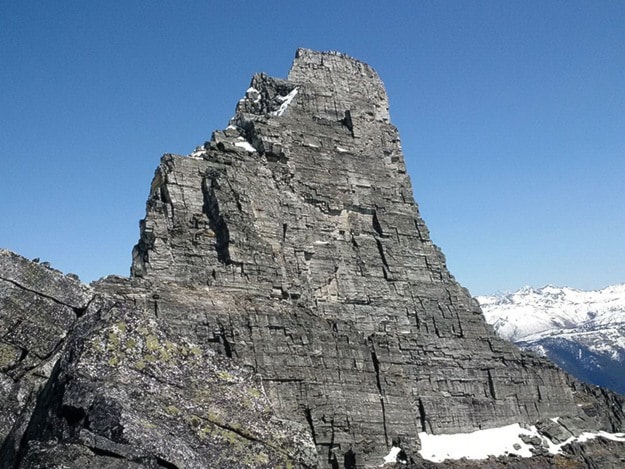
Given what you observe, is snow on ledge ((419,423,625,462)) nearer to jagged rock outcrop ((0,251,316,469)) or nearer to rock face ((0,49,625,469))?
rock face ((0,49,625,469))

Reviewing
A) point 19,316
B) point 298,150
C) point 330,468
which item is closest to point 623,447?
point 330,468

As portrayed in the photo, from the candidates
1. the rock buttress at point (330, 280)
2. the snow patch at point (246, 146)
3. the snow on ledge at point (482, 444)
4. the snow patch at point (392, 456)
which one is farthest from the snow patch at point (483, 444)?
the snow patch at point (246, 146)

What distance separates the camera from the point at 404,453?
63.8 m

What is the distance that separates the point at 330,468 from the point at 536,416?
110 ft

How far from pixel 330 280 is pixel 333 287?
829mm

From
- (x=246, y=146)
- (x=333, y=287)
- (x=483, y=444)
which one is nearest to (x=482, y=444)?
(x=483, y=444)

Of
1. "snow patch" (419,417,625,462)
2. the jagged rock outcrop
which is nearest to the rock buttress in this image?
"snow patch" (419,417,625,462)

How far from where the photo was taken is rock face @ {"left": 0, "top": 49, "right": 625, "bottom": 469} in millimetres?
60281

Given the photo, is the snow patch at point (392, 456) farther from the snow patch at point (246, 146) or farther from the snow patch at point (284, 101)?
the snow patch at point (284, 101)

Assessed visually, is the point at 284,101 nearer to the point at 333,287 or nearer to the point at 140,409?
the point at 333,287

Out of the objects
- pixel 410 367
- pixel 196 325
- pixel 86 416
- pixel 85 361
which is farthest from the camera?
pixel 410 367

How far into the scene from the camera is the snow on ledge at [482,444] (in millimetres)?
69500

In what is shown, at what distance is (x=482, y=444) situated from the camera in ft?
241

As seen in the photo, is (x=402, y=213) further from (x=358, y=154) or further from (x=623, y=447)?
(x=623, y=447)
